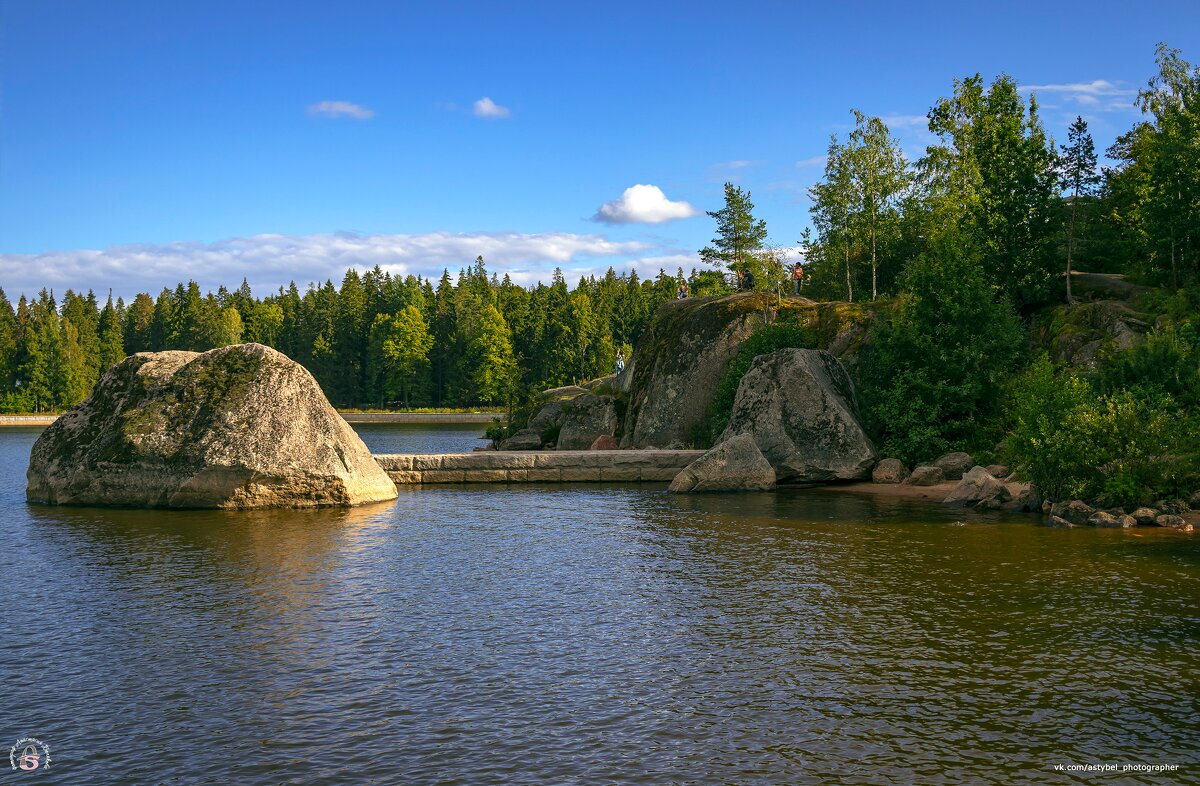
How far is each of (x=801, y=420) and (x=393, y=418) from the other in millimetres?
102670

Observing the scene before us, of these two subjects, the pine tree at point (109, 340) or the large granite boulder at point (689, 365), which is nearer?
the large granite boulder at point (689, 365)

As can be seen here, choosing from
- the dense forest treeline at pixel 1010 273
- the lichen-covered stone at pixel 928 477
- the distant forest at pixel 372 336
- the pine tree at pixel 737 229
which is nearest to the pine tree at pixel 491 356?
the distant forest at pixel 372 336

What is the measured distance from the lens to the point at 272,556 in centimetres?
2036

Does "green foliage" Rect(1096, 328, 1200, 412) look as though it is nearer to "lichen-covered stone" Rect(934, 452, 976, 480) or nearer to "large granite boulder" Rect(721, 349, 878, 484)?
"lichen-covered stone" Rect(934, 452, 976, 480)

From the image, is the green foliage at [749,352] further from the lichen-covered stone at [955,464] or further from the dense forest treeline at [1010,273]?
the lichen-covered stone at [955,464]

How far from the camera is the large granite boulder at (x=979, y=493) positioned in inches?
1085

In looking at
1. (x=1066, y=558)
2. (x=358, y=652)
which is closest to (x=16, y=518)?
(x=358, y=652)

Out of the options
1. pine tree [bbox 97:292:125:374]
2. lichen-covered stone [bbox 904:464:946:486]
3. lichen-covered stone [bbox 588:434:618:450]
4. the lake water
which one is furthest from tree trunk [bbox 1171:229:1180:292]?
pine tree [bbox 97:292:125:374]

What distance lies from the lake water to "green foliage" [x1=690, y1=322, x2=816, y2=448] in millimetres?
17498

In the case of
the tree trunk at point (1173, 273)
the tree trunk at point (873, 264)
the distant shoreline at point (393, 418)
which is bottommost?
the distant shoreline at point (393, 418)

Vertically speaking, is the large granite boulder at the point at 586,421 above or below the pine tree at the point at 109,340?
below

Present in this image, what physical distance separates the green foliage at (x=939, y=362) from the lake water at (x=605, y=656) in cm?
1267

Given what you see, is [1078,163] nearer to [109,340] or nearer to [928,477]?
[928,477]

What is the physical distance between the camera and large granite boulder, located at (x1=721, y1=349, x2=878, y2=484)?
3466 centimetres
